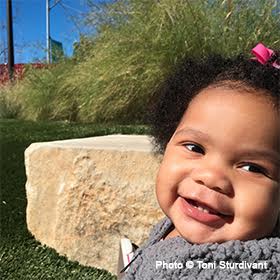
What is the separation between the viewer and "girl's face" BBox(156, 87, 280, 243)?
113cm

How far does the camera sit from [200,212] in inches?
46.1

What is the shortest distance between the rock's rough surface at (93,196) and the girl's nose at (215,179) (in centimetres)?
103

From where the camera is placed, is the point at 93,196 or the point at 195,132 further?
the point at 93,196

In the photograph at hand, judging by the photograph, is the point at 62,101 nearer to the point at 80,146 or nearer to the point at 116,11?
the point at 116,11

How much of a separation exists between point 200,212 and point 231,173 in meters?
0.11

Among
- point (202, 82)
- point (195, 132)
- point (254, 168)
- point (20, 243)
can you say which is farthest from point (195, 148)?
point (20, 243)

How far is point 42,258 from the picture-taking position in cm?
263

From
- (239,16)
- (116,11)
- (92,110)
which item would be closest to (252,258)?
(239,16)

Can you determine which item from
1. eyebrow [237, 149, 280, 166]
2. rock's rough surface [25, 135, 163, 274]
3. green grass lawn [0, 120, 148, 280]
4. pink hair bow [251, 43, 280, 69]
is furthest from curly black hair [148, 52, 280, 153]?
green grass lawn [0, 120, 148, 280]

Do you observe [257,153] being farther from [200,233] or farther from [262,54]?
[262,54]

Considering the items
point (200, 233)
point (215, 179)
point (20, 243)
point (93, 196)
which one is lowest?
point (20, 243)

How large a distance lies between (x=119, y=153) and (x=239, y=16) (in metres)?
3.26

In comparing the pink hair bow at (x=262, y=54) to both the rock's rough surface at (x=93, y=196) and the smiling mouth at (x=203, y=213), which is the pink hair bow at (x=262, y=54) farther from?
the rock's rough surface at (x=93, y=196)

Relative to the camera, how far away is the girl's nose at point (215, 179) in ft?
3.67
